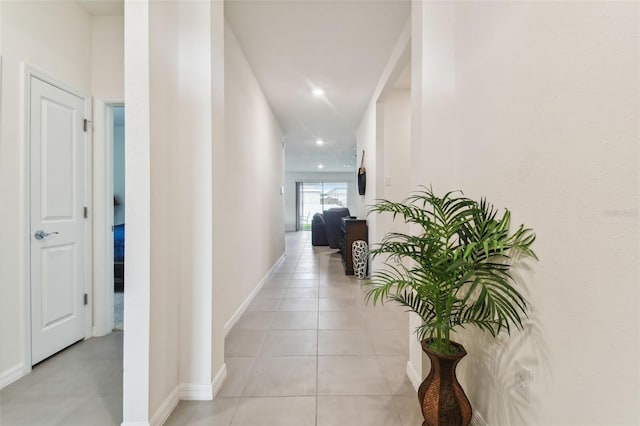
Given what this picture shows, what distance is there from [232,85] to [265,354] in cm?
234

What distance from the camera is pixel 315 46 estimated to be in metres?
2.79

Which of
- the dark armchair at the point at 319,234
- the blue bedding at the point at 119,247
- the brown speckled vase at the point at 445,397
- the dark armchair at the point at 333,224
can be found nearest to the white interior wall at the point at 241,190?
the brown speckled vase at the point at 445,397

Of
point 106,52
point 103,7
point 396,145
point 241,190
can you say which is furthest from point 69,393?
point 396,145

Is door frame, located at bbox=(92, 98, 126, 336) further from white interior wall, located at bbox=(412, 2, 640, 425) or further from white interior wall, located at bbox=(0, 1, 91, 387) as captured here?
white interior wall, located at bbox=(412, 2, 640, 425)

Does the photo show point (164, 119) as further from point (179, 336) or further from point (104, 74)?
point (104, 74)

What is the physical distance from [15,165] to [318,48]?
2.59 metres

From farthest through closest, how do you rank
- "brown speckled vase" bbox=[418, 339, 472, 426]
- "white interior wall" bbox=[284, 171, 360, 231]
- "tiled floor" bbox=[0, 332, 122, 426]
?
"white interior wall" bbox=[284, 171, 360, 231] < "tiled floor" bbox=[0, 332, 122, 426] < "brown speckled vase" bbox=[418, 339, 472, 426]

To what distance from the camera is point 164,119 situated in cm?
148

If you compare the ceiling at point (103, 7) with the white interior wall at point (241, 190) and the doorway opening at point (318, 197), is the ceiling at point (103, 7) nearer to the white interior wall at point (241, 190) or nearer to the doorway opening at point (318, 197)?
the white interior wall at point (241, 190)

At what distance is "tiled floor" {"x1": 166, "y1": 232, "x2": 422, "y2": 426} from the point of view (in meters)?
1.51

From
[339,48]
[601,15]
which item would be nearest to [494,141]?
[601,15]

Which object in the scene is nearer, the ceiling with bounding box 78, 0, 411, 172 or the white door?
the white door

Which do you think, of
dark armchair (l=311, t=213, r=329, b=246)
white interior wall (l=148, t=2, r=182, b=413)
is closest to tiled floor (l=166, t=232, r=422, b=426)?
white interior wall (l=148, t=2, r=182, b=413)

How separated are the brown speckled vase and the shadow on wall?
144mm
